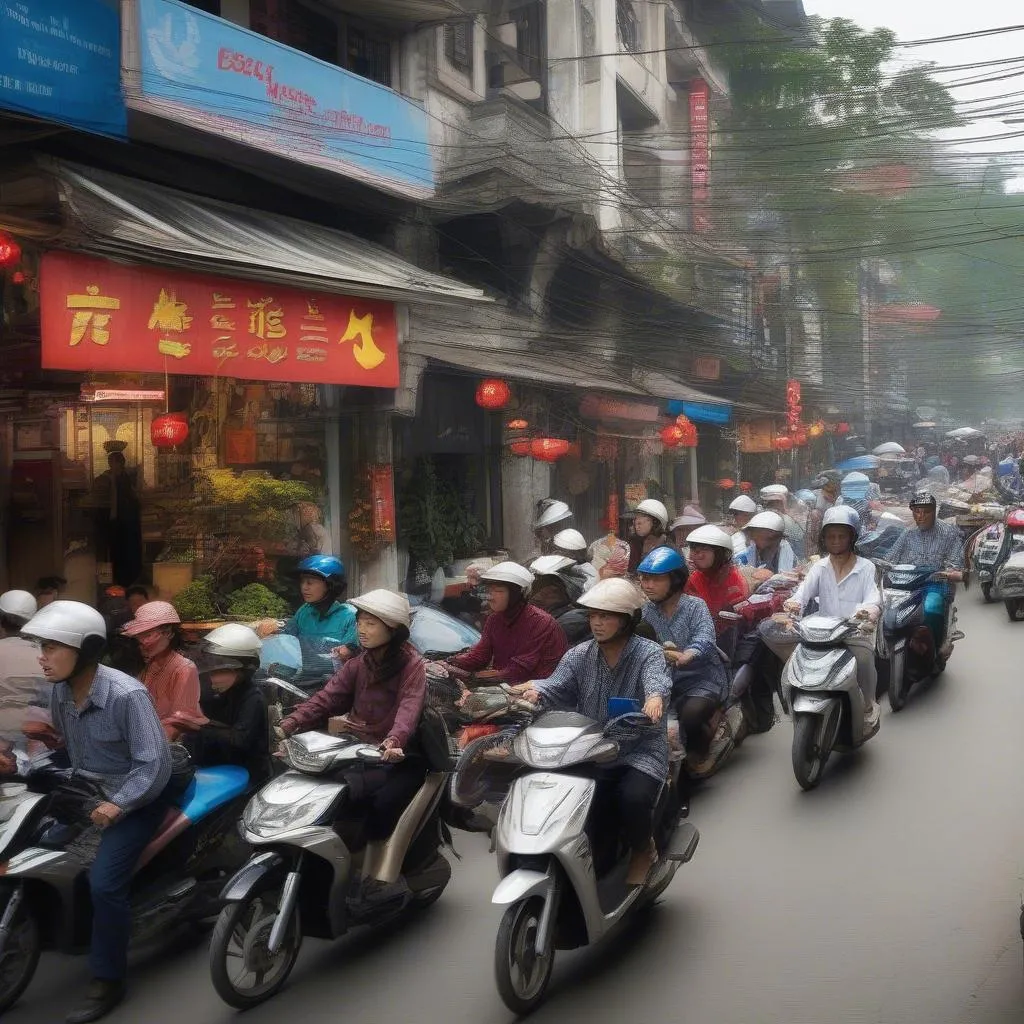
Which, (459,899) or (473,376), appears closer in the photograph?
(459,899)

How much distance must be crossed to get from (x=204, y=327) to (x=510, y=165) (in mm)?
6083

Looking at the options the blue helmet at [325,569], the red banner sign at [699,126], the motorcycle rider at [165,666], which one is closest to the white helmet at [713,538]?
the blue helmet at [325,569]

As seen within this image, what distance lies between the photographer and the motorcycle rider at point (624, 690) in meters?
4.72

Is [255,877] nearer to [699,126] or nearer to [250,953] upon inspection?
[250,953]

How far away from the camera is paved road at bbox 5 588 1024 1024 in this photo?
4312 mm

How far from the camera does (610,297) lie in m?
19.1

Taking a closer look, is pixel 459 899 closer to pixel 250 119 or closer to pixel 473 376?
pixel 250 119

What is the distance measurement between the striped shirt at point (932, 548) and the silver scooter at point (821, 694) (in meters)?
2.97

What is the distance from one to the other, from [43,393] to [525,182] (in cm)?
672

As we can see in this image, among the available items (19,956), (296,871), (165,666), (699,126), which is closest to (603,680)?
(296,871)

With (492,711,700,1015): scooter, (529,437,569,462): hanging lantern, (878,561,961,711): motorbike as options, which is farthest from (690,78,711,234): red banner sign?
(492,711,700,1015): scooter

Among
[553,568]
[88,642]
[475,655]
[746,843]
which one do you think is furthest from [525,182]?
[88,642]

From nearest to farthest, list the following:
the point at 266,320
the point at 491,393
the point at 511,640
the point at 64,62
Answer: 1. the point at 511,640
2. the point at 64,62
3. the point at 266,320
4. the point at 491,393

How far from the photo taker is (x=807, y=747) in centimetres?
698
